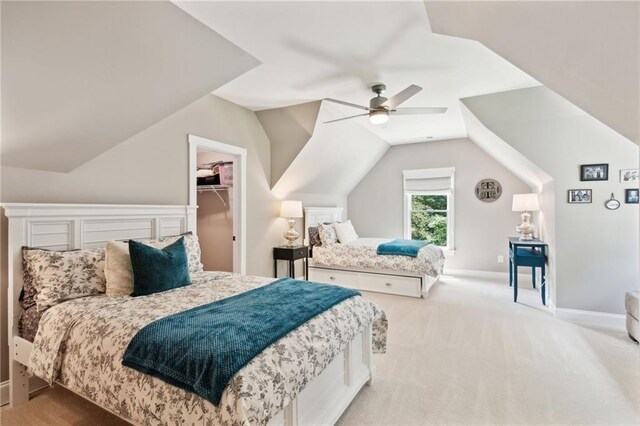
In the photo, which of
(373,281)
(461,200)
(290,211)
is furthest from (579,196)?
(290,211)

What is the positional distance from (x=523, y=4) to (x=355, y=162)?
4466 mm

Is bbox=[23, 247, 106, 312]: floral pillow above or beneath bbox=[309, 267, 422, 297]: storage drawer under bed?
above

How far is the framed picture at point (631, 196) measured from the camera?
125 inches

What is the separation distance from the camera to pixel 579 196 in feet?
11.1

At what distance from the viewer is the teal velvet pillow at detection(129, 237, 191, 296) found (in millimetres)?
2180

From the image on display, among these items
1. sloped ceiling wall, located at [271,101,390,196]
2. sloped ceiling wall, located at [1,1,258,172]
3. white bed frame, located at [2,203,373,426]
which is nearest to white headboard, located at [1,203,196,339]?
white bed frame, located at [2,203,373,426]

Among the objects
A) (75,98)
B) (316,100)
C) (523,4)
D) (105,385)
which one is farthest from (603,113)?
(75,98)

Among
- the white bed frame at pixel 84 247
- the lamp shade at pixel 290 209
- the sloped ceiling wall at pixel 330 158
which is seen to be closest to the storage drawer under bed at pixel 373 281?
the lamp shade at pixel 290 209

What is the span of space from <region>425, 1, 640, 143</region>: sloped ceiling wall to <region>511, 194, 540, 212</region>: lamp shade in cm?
304

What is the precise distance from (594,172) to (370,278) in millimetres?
2984

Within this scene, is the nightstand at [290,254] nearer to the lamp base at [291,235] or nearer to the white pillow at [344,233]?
the lamp base at [291,235]

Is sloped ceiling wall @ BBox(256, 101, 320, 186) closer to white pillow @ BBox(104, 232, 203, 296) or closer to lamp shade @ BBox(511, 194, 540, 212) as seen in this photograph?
white pillow @ BBox(104, 232, 203, 296)

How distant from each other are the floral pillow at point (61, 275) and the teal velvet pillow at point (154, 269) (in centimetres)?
30

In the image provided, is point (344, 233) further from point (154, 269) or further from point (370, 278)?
point (154, 269)
